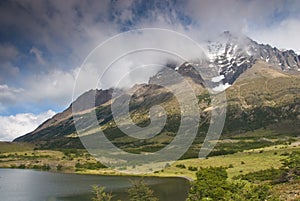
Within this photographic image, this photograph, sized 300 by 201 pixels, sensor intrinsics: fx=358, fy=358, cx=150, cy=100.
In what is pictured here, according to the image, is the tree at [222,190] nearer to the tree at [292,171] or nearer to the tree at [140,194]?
the tree at [140,194]

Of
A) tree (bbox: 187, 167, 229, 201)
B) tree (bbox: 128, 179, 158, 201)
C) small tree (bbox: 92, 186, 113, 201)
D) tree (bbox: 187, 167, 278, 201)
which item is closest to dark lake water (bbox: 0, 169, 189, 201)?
small tree (bbox: 92, 186, 113, 201)

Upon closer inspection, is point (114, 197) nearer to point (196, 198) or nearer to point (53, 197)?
point (53, 197)

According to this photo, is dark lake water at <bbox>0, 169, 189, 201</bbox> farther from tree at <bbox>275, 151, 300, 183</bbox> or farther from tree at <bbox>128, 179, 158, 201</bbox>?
tree at <bbox>275, 151, 300, 183</bbox>

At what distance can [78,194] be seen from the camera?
101 metres

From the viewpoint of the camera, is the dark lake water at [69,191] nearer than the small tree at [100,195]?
No

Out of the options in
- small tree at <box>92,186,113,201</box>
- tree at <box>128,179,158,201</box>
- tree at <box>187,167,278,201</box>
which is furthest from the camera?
tree at <box>128,179,158,201</box>

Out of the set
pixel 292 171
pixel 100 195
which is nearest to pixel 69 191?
pixel 100 195

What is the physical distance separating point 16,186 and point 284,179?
291ft

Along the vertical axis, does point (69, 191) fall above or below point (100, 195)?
above

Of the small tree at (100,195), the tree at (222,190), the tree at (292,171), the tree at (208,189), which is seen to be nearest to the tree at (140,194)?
the small tree at (100,195)

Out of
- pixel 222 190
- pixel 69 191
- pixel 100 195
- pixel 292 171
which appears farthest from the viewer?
pixel 69 191

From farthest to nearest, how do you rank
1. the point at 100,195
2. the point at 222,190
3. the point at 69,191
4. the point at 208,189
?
1. the point at 69,191
2. the point at 100,195
3. the point at 208,189
4. the point at 222,190

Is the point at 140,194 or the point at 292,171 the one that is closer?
the point at 292,171

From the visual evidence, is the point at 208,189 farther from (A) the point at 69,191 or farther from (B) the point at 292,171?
(A) the point at 69,191
